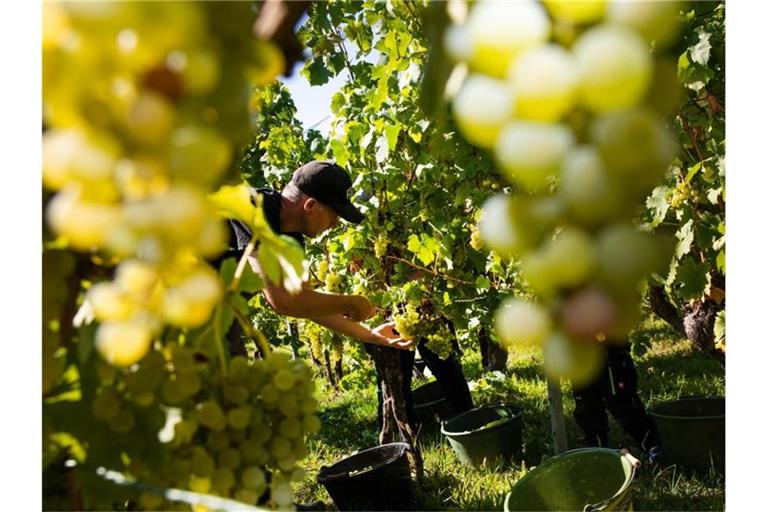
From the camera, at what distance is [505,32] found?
403 mm

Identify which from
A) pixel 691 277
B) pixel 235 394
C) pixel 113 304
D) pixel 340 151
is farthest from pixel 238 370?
pixel 340 151

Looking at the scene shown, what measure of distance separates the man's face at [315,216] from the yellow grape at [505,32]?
249 centimetres

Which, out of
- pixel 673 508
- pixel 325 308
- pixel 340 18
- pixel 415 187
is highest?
pixel 340 18

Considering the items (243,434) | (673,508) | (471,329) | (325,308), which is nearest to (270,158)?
(471,329)

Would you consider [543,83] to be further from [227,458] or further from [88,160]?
[227,458]

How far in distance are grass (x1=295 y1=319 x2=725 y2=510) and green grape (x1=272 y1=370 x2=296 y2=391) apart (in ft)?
7.11

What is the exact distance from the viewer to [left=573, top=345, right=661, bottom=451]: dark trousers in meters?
4.04

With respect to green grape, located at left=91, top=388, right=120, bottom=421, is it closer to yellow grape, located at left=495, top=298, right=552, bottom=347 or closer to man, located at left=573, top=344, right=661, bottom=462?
yellow grape, located at left=495, top=298, right=552, bottom=347

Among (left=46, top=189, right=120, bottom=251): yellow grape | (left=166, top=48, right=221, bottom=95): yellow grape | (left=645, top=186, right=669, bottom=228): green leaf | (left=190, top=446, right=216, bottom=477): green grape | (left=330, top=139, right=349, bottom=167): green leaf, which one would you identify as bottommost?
(left=190, top=446, right=216, bottom=477): green grape

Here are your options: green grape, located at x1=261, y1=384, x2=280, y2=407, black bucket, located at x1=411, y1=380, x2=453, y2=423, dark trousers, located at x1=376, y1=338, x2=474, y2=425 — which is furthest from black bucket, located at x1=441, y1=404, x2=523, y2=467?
green grape, located at x1=261, y1=384, x2=280, y2=407
